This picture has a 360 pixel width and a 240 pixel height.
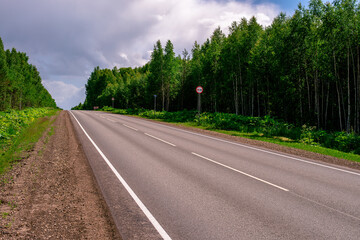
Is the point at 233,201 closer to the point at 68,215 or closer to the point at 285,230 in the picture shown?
the point at 285,230

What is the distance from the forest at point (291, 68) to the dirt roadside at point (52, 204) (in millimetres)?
19219

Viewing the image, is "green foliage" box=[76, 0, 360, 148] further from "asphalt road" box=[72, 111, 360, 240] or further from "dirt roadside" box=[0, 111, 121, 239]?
"dirt roadside" box=[0, 111, 121, 239]

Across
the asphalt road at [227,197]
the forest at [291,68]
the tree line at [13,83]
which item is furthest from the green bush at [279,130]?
the tree line at [13,83]

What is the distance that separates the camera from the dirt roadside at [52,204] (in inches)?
147

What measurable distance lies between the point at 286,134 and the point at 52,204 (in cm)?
1713

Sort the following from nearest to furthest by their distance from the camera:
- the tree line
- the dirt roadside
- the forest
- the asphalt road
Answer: the dirt roadside < the asphalt road < the forest < the tree line

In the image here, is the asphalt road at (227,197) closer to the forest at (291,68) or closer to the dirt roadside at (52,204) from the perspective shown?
the dirt roadside at (52,204)

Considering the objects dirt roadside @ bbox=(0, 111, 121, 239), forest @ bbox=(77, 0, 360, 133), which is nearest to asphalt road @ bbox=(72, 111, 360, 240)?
dirt roadside @ bbox=(0, 111, 121, 239)

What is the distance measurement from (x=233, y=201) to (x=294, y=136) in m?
13.7

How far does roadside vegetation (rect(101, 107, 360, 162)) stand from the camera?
12883mm

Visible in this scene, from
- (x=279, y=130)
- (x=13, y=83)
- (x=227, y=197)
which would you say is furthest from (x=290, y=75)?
(x=13, y=83)

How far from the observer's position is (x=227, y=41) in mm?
35094

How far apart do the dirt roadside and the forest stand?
63.1ft

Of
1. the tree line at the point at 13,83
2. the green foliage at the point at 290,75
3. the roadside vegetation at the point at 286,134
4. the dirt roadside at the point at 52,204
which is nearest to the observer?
the dirt roadside at the point at 52,204
